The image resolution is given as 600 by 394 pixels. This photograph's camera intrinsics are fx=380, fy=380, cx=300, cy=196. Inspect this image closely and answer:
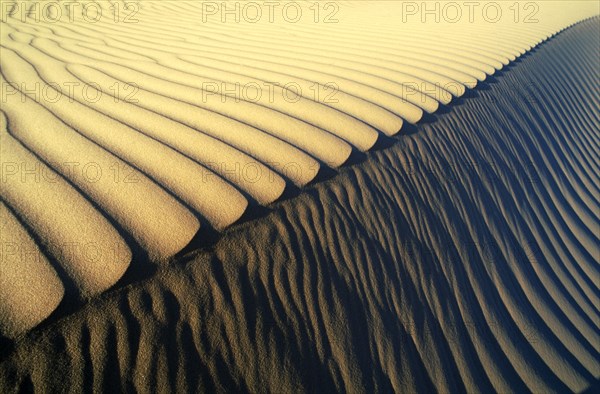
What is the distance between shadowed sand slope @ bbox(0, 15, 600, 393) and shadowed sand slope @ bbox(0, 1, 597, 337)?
14cm

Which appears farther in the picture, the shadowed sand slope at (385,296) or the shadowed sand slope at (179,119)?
the shadowed sand slope at (179,119)

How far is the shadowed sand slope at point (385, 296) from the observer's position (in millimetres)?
1405

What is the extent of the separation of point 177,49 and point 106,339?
363 centimetres

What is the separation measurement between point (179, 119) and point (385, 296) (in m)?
1.65

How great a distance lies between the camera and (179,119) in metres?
2.44

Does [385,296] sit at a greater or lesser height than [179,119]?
lesser

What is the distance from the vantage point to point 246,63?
364 cm

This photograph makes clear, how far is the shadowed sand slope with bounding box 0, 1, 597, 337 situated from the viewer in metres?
1.62

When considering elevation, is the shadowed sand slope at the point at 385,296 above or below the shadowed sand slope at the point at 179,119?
below

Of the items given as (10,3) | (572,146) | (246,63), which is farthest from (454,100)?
(10,3)

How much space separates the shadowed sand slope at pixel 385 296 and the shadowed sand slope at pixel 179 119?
0.44ft

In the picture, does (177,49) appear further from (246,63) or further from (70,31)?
(70,31)

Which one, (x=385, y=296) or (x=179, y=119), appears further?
(x=179, y=119)

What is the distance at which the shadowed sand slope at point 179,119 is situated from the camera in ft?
5.32
